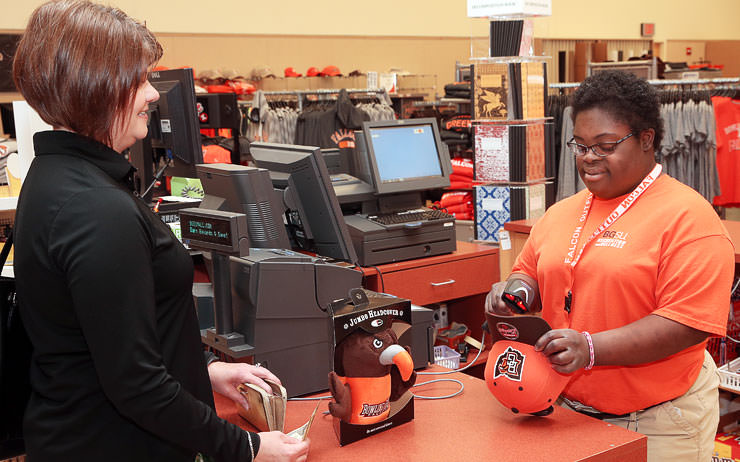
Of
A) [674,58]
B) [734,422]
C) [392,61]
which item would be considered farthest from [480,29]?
[674,58]

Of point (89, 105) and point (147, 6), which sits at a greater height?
point (147, 6)

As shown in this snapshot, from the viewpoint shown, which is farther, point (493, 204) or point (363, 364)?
point (493, 204)

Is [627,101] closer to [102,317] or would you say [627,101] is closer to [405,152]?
[102,317]

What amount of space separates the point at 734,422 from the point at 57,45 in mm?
3237

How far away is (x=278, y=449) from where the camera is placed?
1.38m

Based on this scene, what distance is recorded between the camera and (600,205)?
1931 mm

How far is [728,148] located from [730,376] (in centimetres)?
332

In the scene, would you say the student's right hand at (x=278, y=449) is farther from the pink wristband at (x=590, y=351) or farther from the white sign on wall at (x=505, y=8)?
the white sign on wall at (x=505, y=8)

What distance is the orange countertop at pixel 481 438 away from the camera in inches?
63.3

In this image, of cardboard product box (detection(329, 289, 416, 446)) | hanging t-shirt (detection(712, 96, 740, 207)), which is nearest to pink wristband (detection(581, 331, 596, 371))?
cardboard product box (detection(329, 289, 416, 446))

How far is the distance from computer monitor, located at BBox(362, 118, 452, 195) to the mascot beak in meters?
1.65

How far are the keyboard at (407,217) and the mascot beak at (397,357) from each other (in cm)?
158

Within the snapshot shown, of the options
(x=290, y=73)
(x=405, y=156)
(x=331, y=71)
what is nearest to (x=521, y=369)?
(x=405, y=156)

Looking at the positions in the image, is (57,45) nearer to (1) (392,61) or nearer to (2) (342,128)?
(2) (342,128)
